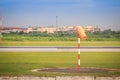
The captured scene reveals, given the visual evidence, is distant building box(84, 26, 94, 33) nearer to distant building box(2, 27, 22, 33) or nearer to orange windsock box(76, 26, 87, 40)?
orange windsock box(76, 26, 87, 40)

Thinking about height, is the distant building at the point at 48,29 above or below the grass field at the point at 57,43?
above

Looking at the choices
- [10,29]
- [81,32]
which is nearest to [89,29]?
[81,32]

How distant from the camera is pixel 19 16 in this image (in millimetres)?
10555

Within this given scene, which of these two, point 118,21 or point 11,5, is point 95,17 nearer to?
point 118,21

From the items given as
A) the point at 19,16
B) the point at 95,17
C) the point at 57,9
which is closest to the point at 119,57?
the point at 95,17

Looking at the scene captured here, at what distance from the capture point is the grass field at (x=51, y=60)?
10.6 m

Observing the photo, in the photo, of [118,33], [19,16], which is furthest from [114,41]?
[19,16]

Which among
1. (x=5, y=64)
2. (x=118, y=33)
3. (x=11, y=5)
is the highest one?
(x=11, y=5)

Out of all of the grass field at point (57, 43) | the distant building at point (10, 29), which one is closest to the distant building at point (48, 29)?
the grass field at point (57, 43)

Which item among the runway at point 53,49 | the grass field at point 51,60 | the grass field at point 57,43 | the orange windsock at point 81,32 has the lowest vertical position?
the grass field at point 51,60

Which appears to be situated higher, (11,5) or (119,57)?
(11,5)

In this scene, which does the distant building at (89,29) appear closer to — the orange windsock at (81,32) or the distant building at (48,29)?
the orange windsock at (81,32)

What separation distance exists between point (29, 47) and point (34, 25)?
20.0 inches

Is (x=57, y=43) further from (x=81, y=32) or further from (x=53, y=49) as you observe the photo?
(x=81, y=32)
